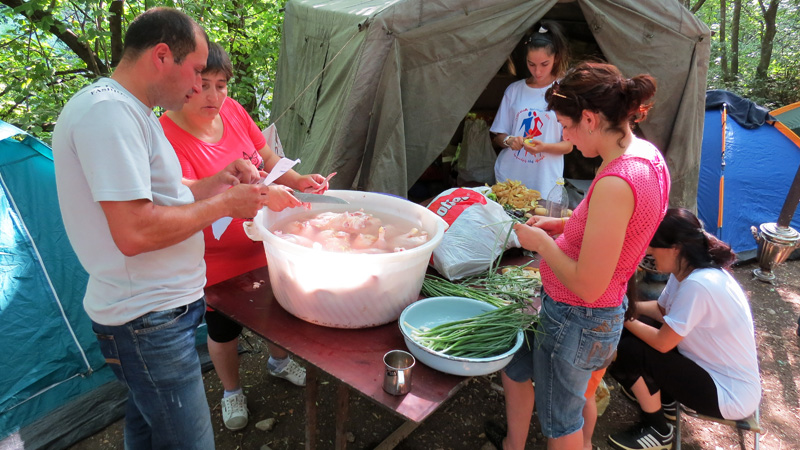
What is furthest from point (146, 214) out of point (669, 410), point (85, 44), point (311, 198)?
point (85, 44)

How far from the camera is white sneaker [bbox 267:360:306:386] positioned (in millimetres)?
3105

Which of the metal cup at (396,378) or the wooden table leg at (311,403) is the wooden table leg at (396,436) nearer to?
the wooden table leg at (311,403)

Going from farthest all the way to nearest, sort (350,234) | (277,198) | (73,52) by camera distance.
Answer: (73,52) < (350,234) < (277,198)

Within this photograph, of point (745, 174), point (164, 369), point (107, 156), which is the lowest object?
point (745, 174)

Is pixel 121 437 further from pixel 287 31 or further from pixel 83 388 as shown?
pixel 287 31

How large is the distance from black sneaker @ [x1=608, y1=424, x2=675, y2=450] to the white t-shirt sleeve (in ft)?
9.21

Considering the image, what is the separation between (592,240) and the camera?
155 cm

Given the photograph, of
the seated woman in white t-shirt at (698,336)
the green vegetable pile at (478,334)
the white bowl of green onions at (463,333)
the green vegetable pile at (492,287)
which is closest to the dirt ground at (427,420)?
the seated woman in white t-shirt at (698,336)

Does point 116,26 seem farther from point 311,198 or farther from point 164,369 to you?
point 164,369

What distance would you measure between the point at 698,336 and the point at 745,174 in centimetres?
376

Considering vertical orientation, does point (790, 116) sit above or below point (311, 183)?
below

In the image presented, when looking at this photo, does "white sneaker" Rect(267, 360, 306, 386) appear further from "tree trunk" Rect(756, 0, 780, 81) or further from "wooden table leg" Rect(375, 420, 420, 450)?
"tree trunk" Rect(756, 0, 780, 81)

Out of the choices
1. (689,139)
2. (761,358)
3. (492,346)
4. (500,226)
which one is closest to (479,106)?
(689,139)

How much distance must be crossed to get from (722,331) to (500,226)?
47.6 inches
